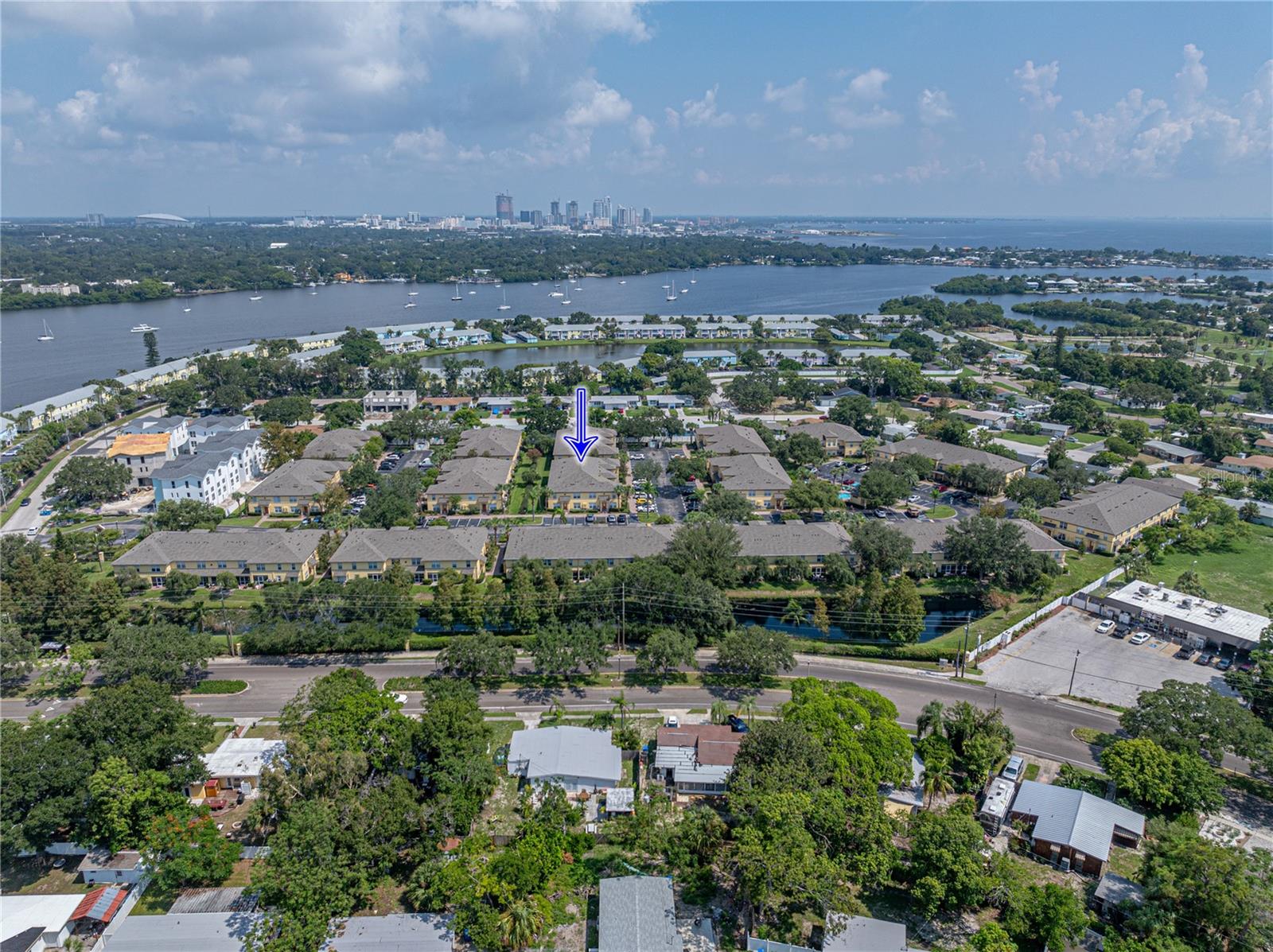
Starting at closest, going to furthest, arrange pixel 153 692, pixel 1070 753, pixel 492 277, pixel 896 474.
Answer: pixel 153 692 → pixel 1070 753 → pixel 896 474 → pixel 492 277

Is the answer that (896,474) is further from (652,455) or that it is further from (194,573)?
(194,573)

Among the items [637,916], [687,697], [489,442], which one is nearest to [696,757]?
[687,697]

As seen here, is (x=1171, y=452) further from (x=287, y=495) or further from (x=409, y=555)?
(x=287, y=495)

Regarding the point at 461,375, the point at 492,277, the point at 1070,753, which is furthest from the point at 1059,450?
the point at 492,277

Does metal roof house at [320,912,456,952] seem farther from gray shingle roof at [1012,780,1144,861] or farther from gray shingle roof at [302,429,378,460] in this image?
Result: gray shingle roof at [302,429,378,460]

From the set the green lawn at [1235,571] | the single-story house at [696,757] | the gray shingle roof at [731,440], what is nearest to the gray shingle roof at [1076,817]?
the single-story house at [696,757]

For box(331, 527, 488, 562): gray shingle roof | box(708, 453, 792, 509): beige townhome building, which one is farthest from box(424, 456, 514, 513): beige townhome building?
box(708, 453, 792, 509): beige townhome building

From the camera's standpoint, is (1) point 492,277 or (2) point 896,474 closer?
(2) point 896,474
